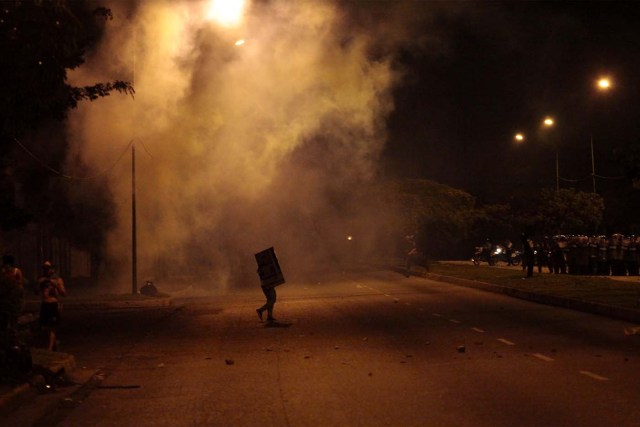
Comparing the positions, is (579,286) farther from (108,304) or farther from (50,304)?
(50,304)

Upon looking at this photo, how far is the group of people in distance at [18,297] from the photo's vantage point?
10945 millimetres

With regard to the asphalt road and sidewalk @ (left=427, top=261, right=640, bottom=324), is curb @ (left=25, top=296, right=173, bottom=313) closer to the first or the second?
the asphalt road

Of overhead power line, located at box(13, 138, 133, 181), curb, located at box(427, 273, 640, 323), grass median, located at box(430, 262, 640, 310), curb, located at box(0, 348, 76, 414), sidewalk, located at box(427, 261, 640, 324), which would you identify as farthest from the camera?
overhead power line, located at box(13, 138, 133, 181)

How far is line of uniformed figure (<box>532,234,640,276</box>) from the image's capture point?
104 feet

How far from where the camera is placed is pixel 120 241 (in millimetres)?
35344

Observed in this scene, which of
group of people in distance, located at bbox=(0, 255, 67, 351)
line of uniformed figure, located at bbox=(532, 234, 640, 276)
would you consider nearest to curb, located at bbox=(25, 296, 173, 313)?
group of people in distance, located at bbox=(0, 255, 67, 351)

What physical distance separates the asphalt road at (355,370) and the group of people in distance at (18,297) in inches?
34.9

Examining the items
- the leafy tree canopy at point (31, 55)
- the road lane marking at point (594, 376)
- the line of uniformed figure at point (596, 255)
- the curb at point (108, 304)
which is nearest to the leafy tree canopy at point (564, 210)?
the line of uniformed figure at point (596, 255)

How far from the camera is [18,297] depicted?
446 inches

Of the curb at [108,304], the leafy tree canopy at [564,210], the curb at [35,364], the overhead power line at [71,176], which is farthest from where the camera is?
the leafy tree canopy at [564,210]

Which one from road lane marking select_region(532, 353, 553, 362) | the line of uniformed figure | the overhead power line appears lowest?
road lane marking select_region(532, 353, 553, 362)

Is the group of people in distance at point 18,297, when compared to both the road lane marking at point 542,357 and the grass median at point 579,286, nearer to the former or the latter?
the road lane marking at point 542,357

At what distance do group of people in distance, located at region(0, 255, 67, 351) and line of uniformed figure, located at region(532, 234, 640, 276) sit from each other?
75.1ft

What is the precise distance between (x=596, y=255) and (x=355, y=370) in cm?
2336
